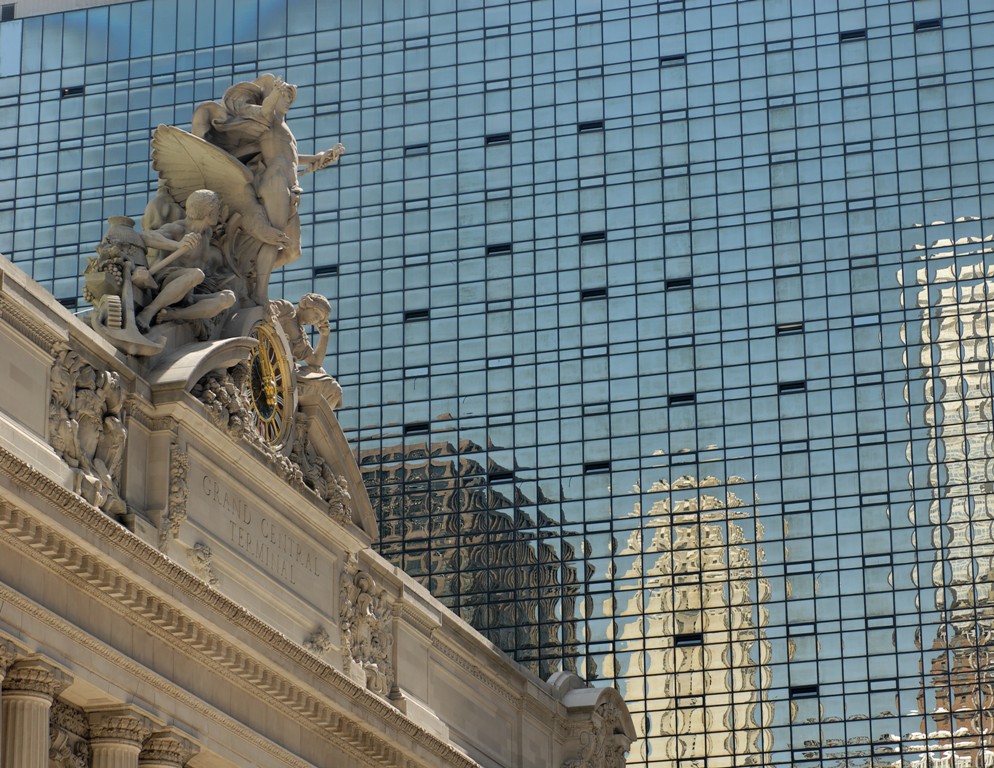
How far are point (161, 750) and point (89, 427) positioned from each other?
6163 millimetres

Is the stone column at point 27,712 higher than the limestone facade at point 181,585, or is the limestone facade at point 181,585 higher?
the limestone facade at point 181,585

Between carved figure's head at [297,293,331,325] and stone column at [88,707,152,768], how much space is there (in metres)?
12.8

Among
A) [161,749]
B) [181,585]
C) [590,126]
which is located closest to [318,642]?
[161,749]

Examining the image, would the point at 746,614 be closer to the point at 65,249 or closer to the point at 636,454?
the point at 636,454

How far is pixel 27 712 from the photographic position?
44.3 meters

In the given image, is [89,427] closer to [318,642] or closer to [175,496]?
[175,496]

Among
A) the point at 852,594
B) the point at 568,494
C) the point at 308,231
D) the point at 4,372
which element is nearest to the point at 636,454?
the point at 568,494

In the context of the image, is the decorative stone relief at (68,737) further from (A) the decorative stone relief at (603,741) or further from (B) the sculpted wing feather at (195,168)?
(A) the decorative stone relief at (603,741)

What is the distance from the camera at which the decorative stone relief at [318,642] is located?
179ft

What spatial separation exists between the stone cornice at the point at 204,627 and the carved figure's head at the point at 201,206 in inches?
332

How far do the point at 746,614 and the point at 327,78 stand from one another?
27.2 meters

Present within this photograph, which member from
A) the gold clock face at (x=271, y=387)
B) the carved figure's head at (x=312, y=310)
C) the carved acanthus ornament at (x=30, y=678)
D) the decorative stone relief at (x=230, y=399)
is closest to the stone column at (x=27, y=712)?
the carved acanthus ornament at (x=30, y=678)

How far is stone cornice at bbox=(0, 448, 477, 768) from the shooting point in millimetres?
44562

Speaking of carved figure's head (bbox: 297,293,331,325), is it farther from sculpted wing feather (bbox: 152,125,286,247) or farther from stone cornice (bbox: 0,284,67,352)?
stone cornice (bbox: 0,284,67,352)
